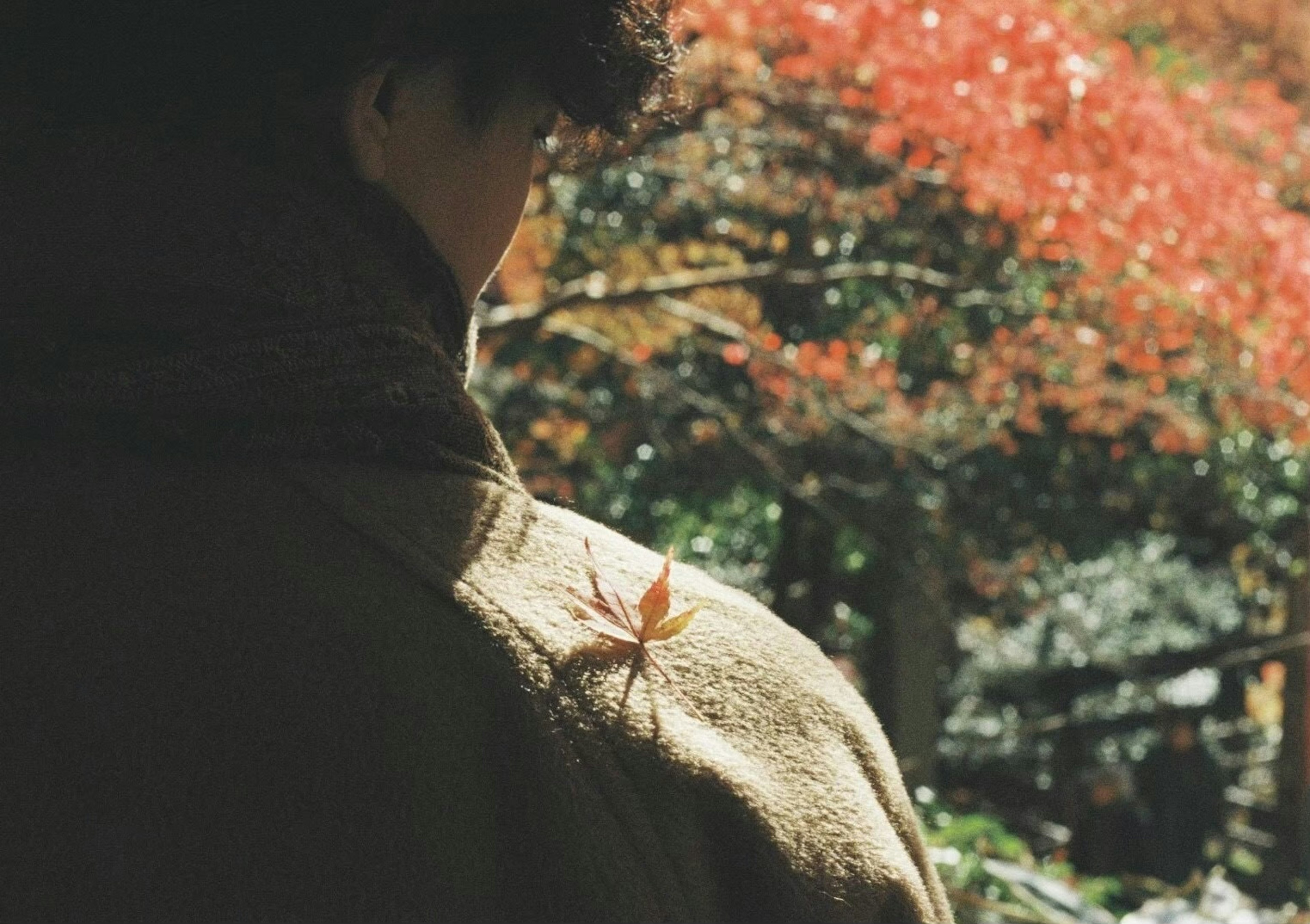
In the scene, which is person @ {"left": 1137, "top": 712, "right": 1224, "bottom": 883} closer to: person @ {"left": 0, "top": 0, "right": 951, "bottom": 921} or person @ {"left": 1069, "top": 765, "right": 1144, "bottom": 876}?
person @ {"left": 1069, "top": 765, "right": 1144, "bottom": 876}

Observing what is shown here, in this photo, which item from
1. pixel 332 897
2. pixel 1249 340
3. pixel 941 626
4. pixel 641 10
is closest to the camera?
pixel 332 897

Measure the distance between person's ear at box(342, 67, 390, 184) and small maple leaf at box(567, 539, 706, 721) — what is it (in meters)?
0.35

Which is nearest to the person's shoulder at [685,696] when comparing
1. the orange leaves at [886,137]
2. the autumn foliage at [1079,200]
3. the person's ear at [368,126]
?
the person's ear at [368,126]

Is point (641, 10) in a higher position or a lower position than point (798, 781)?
higher

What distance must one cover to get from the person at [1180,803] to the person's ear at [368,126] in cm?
866

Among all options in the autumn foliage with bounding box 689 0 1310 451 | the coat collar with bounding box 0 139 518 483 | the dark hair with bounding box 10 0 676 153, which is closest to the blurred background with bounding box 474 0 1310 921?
the autumn foliage with bounding box 689 0 1310 451

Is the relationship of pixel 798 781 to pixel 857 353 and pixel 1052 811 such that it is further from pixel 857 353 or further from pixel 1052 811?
pixel 1052 811

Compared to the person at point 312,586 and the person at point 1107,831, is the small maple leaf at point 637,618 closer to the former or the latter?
the person at point 312,586

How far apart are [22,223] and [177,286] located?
0.43 ft

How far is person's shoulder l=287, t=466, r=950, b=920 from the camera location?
2.98 feet

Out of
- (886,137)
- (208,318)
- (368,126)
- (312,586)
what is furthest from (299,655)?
(886,137)

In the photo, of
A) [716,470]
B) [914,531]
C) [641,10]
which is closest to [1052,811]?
[914,531]

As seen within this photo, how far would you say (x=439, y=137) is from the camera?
1062 mm

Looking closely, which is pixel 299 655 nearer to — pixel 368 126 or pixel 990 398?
pixel 368 126
